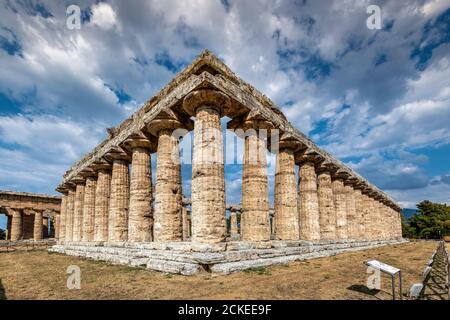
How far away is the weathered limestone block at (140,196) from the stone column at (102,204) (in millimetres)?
5445

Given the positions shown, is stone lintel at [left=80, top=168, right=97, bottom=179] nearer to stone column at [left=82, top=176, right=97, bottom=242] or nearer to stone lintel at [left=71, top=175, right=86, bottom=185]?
stone column at [left=82, top=176, right=97, bottom=242]

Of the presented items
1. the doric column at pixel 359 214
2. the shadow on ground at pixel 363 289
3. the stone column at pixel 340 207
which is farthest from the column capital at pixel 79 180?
the doric column at pixel 359 214

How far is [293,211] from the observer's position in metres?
17.0

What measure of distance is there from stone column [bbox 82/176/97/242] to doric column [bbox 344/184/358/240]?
2323 centimetres

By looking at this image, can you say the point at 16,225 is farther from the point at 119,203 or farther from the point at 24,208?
the point at 119,203

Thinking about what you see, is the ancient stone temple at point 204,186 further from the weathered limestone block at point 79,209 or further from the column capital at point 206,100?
the weathered limestone block at point 79,209

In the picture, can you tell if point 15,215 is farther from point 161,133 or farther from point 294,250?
point 294,250

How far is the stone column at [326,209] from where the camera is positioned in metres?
21.6

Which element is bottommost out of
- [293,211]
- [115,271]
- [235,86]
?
[115,271]

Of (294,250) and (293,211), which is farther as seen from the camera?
(293,211)

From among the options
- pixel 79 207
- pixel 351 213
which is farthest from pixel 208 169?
pixel 351 213

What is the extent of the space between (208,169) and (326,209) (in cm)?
1368
